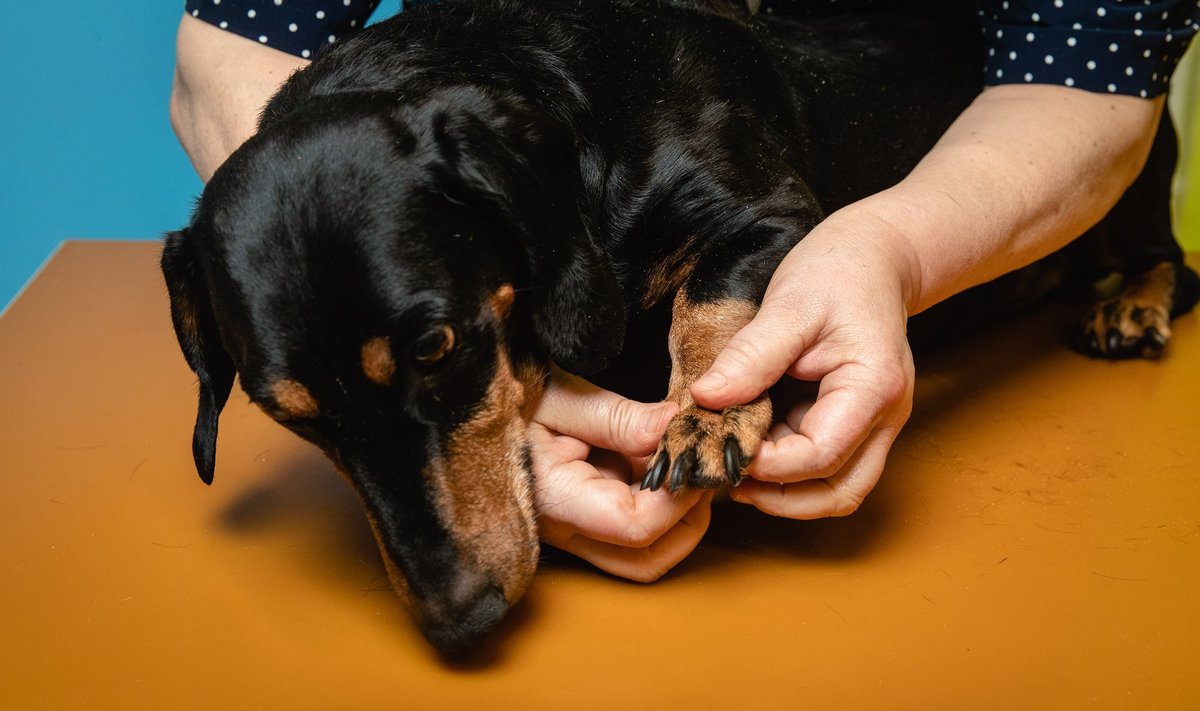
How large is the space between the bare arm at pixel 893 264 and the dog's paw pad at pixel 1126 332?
340mm

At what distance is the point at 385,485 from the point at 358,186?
1.31 ft

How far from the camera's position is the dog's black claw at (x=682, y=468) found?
151cm

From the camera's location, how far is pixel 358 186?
4.77ft

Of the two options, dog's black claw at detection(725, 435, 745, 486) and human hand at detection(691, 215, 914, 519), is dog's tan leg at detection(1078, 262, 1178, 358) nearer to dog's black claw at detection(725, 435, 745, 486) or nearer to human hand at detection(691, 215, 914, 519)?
Result: human hand at detection(691, 215, 914, 519)

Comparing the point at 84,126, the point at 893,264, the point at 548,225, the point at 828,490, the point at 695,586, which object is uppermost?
the point at 548,225

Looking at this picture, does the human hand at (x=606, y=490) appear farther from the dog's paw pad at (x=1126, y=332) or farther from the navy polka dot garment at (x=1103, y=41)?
the dog's paw pad at (x=1126, y=332)

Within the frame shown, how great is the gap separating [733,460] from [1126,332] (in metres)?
1.31

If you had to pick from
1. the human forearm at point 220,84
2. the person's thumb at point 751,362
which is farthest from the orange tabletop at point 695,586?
the human forearm at point 220,84

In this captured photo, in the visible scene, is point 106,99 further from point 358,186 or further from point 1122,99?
point 1122,99

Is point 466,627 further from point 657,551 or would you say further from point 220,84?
point 220,84

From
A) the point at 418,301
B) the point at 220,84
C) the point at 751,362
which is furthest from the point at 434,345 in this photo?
the point at 220,84

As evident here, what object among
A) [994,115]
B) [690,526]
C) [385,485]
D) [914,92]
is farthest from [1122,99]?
[385,485]

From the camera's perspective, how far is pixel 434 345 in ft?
4.83

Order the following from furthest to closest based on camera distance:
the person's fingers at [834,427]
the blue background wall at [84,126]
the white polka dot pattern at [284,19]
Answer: the blue background wall at [84,126] < the white polka dot pattern at [284,19] < the person's fingers at [834,427]
